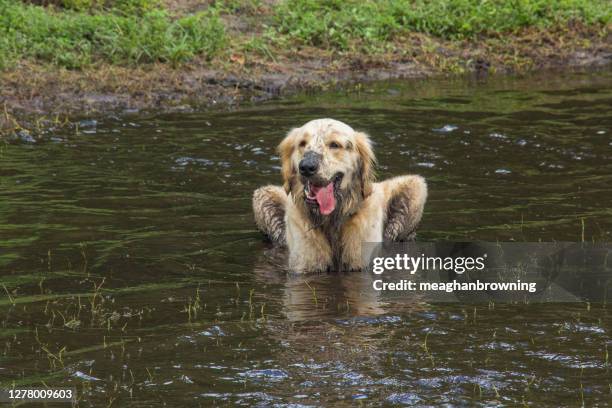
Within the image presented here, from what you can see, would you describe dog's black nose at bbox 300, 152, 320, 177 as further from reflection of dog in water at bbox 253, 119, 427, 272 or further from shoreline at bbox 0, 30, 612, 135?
shoreline at bbox 0, 30, 612, 135

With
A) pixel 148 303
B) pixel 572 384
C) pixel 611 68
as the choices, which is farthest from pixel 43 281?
pixel 611 68

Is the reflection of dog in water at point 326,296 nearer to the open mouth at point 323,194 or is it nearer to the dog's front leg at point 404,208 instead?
the open mouth at point 323,194

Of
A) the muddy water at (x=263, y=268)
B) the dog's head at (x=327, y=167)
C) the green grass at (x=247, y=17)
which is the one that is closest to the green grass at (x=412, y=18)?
the green grass at (x=247, y=17)

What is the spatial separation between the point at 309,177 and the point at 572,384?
10.6ft

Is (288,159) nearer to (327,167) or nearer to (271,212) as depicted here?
(327,167)

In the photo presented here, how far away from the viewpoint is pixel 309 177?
9062mm

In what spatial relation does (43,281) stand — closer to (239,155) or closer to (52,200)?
(52,200)

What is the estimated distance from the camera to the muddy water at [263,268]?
22.1 feet

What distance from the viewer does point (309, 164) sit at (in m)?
8.91

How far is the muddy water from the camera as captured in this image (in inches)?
265

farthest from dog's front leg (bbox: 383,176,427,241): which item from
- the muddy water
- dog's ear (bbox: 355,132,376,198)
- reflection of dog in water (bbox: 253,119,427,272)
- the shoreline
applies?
the shoreline

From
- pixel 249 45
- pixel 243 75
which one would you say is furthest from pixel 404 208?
pixel 249 45

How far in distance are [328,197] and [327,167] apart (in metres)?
0.29

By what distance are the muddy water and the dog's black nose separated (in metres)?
0.94
